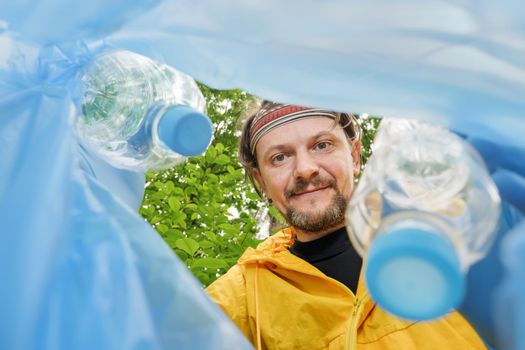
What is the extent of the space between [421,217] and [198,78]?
389mm

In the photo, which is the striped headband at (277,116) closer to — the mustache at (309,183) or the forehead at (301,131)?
the forehead at (301,131)

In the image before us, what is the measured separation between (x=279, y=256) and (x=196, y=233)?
1.29 m

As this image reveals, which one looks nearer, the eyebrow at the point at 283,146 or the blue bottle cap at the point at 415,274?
the blue bottle cap at the point at 415,274

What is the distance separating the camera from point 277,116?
1769mm

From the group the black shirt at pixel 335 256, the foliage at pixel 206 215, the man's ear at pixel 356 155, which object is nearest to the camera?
the black shirt at pixel 335 256

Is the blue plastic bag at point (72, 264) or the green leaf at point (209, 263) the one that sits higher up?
the blue plastic bag at point (72, 264)

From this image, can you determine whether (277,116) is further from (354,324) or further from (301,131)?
(354,324)

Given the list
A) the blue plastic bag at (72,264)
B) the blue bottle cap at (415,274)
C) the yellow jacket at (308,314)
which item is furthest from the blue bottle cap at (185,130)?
the yellow jacket at (308,314)

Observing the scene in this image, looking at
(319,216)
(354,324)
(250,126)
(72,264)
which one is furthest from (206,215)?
(72,264)

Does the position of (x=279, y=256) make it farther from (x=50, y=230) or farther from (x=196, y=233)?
(x=196, y=233)

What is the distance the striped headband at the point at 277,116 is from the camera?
5.70 ft

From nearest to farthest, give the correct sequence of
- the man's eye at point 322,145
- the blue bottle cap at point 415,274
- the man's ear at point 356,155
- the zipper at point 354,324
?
the blue bottle cap at point 415,274
the zipper at point 354,324
the man's eye at point 322,145
the man's ear at point 356,155

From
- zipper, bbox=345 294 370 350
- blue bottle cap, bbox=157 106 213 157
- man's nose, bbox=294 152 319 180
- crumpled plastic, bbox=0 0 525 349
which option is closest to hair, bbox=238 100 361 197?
man's nose, bbox=294 152 319 180

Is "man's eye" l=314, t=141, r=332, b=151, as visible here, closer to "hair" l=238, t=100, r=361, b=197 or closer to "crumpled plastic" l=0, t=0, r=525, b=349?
"hair" l=238, t=100, r=361, b=197
